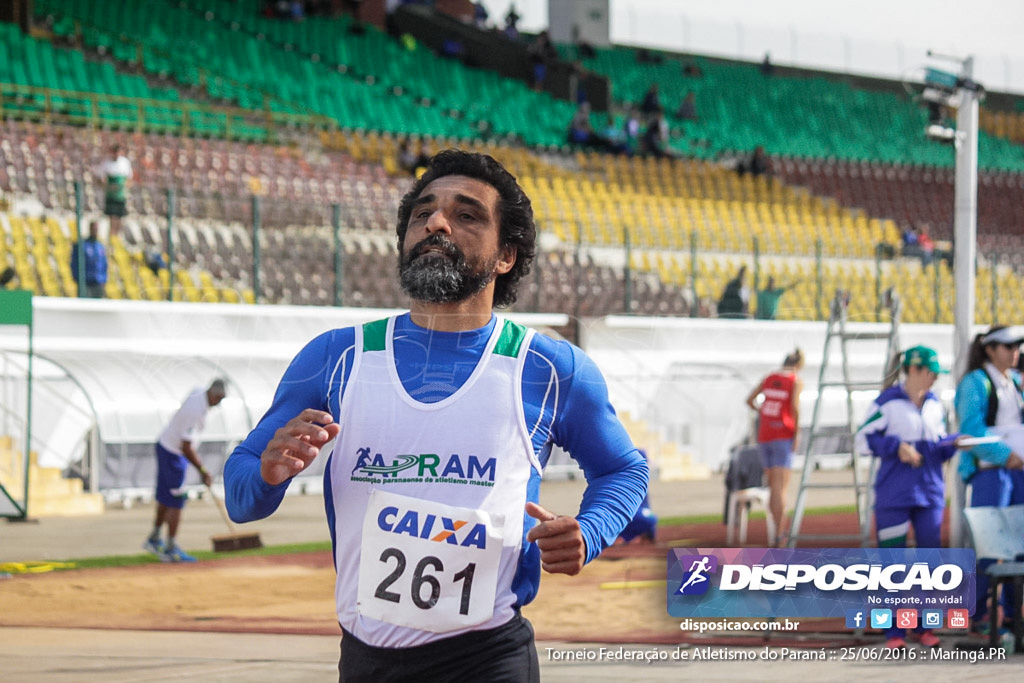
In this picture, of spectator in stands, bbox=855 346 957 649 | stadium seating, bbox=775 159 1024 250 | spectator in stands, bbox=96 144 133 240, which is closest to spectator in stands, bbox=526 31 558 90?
stadium seating, bbox=775 159 1024 250

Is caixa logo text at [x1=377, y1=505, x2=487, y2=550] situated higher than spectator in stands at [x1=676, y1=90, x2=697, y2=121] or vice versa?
spectator in stands at [x1=676, y1=90, x2=697, y2=121]

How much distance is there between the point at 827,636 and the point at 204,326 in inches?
375

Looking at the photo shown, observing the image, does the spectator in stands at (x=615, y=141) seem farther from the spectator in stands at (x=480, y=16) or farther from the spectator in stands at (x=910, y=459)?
the spectator in stands at (x=910, y=459)

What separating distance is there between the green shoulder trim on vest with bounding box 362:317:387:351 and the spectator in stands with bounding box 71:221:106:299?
499 inches

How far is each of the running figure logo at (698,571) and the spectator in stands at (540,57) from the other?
27.3m

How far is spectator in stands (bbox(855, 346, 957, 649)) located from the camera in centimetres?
762

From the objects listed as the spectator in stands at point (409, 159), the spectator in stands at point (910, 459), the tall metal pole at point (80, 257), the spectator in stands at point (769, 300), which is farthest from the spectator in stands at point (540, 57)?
the spectator in stands at point (910, 459)

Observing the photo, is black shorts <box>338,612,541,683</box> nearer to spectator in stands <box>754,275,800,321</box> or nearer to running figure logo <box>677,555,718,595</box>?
running figure logo <box>677,555,718,595</box>

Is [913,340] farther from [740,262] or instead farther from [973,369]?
[973,369]

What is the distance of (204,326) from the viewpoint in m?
15.3

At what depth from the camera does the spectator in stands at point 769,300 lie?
60.7 ft

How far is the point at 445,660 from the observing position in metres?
3.01

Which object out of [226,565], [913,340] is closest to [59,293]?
[226,565]

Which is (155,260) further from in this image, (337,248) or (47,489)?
(47,489)
